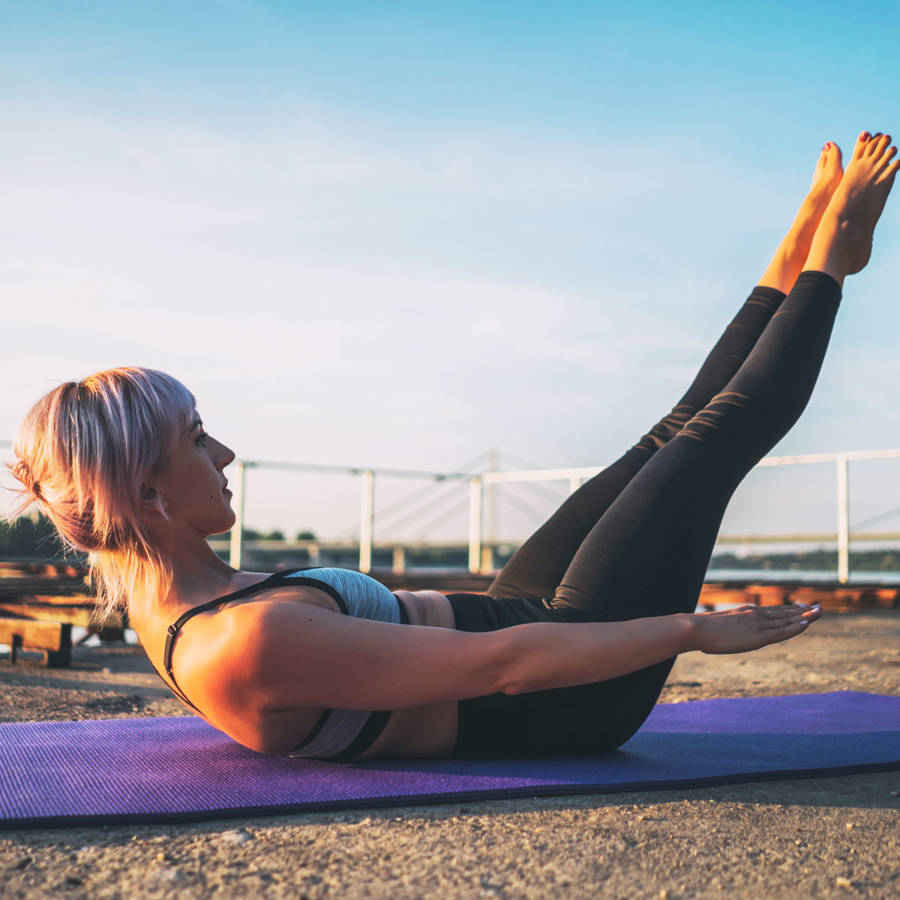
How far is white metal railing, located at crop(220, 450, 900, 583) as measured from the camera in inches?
205

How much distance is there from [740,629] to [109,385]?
879 mm

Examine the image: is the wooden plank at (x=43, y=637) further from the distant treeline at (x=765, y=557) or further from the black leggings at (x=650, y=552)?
the black leggings at (x=650, y=552)

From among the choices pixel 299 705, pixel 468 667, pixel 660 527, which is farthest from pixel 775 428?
pixel 299 705

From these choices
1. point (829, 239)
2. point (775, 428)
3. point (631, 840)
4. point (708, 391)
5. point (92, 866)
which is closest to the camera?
point (92, 866)

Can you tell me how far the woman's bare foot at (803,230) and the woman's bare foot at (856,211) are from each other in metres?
0.07

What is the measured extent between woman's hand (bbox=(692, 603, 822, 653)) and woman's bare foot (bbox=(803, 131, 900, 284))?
0.73m

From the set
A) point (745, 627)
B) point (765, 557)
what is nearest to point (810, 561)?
point (765, 557)

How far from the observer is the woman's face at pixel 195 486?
47.4 inches

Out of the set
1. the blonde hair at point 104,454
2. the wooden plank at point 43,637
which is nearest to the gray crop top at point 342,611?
the blonde hair at point 104,454

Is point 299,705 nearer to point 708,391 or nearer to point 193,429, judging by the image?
point 193,429

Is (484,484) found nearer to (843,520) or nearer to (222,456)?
(843,520)

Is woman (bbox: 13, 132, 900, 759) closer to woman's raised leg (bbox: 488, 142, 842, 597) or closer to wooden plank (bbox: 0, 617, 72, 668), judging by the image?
woman's raised leg (bbox: 488, 142, 842, 597)

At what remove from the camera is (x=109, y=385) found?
1163mm

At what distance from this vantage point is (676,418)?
5.83ft
